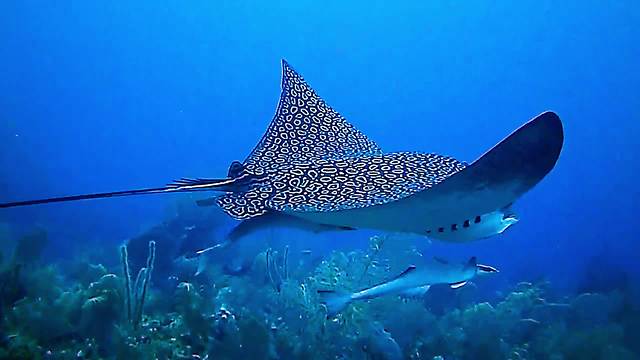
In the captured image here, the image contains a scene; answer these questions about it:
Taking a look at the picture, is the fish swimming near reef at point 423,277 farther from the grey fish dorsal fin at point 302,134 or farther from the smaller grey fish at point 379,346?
the grey fish dorsal fin at point 302,134

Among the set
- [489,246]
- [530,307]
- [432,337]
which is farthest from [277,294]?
[489,246]

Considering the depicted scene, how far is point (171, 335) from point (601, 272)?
12.7 meters

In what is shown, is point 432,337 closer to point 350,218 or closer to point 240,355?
point 240,355

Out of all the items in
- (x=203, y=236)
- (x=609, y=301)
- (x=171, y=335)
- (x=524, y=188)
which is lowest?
(x=609, y=301)

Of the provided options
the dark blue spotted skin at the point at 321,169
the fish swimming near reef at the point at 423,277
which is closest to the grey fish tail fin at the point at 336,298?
the fish swimming near reef at the point at 423,277

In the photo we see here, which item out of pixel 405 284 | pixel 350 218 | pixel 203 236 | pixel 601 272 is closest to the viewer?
pixel 350 218

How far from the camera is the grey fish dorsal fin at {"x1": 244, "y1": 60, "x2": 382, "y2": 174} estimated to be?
5414mm

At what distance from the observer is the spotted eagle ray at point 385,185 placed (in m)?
2.86

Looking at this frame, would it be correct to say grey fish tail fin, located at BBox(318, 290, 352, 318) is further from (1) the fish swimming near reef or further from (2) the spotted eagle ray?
(2) the spotted eagle ray

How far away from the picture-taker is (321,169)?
14.8 feet

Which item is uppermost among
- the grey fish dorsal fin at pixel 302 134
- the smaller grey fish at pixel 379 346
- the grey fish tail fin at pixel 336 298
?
the grey fish dorsal fin at pixel 302 134

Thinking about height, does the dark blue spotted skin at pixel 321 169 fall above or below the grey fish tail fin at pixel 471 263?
above

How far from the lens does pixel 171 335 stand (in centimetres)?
488

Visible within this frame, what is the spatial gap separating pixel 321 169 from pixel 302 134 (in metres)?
1.40
